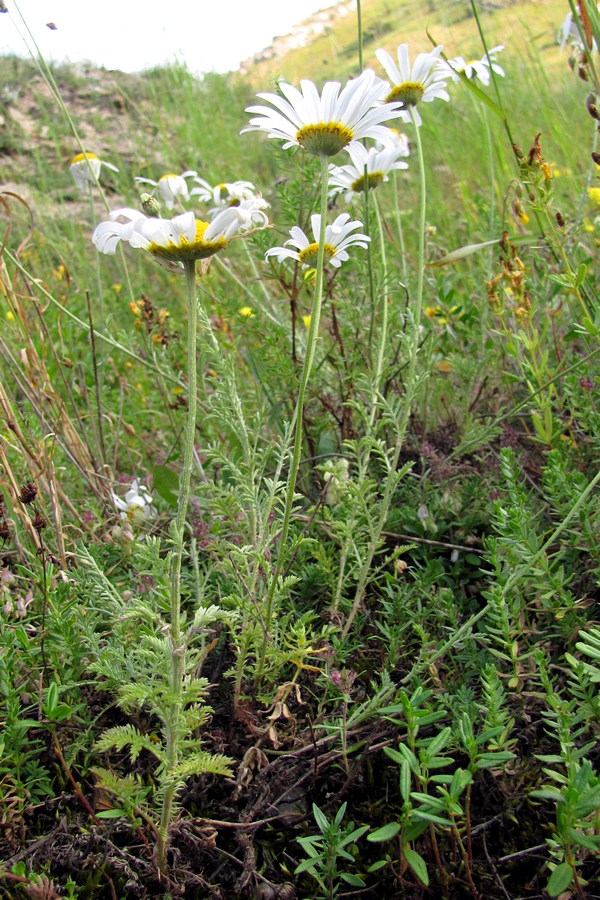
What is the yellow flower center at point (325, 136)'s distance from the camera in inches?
39.0

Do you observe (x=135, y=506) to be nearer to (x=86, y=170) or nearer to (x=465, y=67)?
(x=86, y=170)

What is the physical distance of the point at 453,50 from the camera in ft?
15.9

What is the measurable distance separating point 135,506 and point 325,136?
0.92 metres

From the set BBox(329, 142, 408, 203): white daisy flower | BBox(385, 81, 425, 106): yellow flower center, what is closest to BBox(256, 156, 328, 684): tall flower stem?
BBox(385, 81, 425, 106): yellow flower center

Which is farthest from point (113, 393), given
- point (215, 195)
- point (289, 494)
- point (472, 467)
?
point (289, 494)

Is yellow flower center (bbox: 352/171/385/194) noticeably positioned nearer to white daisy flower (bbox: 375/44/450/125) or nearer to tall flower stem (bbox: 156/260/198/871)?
white daisy flower (bbox: 375/44/450/125)

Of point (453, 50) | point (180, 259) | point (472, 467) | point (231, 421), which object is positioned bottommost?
point (472, 467)

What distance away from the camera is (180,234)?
843 millimetres

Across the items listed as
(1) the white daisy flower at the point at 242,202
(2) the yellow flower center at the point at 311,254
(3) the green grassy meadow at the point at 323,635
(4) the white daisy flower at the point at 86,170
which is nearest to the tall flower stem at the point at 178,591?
(3) the green grassy meadow at the point at 323,635

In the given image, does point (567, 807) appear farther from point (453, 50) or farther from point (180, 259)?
point (453, 50)

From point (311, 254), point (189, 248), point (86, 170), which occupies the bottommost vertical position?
point (311, 254)

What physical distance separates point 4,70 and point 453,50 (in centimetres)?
505

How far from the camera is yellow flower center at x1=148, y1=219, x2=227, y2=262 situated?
2.79 ft

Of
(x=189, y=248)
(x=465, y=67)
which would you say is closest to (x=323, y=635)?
(x=189, y=248)
